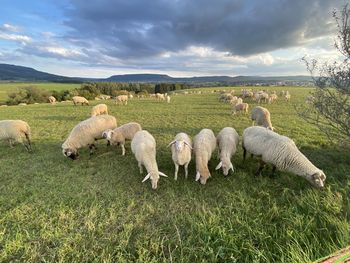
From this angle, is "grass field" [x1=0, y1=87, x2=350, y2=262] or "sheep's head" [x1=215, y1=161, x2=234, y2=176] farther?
"sheep's head" [x1=215, y1=161, x2=234, y2=176]

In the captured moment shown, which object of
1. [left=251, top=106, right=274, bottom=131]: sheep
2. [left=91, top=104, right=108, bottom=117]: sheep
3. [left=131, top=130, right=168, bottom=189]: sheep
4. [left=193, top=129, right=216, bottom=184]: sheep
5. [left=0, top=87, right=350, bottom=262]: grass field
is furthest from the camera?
[left=91, top=104, right=108, bottom=117]: sheep

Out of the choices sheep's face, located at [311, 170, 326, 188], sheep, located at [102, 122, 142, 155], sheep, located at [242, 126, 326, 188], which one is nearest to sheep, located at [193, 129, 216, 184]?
sheep, located at [242, 126, 326, 188]

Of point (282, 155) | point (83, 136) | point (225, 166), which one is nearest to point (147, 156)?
point (225, 166)

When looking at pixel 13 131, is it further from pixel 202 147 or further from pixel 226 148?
pixel 226 148

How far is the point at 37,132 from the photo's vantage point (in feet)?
46.6

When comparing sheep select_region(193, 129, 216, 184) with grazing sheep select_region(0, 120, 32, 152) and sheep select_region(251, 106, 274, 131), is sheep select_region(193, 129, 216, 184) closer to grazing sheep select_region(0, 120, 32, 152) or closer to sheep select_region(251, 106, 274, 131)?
sheep select_region(251, 106, 274, 131)

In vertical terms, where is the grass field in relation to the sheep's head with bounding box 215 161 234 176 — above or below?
below

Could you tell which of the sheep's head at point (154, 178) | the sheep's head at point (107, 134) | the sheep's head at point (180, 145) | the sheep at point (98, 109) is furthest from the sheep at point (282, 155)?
the sheep at point (98, 109)

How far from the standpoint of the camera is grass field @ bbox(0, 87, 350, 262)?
412cm

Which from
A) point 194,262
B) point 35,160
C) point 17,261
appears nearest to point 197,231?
point 194,262

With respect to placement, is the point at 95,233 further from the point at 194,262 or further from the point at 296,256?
the point at 296,256

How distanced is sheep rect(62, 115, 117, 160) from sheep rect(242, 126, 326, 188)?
264 inches

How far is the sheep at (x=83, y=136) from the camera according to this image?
917 centimetres

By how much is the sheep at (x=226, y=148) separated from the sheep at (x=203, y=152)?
0.36 metres
